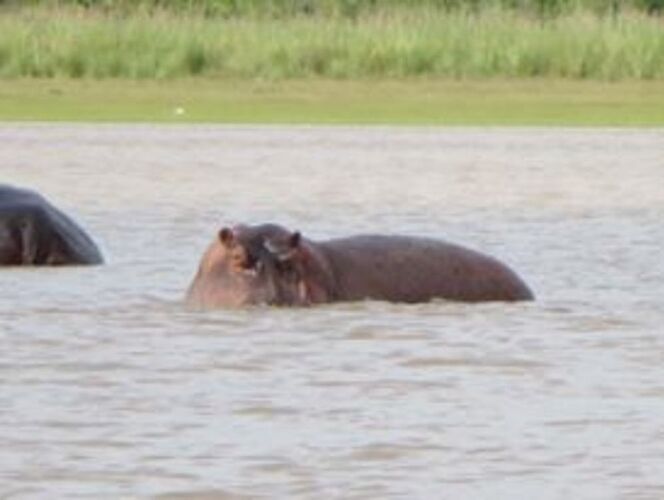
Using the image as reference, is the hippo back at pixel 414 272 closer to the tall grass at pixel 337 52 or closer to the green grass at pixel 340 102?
the green grass at pixel 340 102

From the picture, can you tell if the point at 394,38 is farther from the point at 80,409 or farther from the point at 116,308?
the point at 80,409

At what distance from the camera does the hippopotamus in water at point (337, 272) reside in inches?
478

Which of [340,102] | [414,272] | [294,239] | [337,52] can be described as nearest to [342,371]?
[294,239]

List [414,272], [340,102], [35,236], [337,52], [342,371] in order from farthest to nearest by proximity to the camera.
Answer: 1. [337,52]
2. [340,102]
3. [35,236]
4. [414,272]
5. [342,371]

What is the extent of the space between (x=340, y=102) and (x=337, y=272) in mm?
20960

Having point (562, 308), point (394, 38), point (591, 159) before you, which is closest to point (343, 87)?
point (394, 38)

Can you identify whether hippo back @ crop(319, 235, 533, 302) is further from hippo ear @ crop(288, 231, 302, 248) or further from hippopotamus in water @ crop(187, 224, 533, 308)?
hippo ear @ crop(288, 231, 302, 248)

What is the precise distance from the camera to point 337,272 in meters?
12.7

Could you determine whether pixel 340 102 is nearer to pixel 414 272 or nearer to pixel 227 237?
pixel 414 272

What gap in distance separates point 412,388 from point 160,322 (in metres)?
2.21

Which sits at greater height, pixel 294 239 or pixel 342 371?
pixel 294 239

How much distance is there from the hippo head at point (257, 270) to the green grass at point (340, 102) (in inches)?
716

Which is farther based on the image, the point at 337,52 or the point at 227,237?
the point at 337,52

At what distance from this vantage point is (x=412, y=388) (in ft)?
33.6
